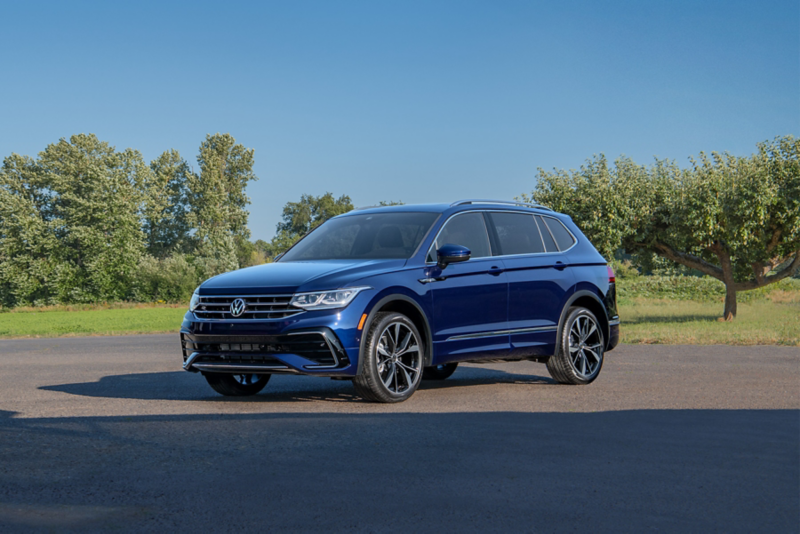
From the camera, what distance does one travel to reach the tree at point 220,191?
8306 cm

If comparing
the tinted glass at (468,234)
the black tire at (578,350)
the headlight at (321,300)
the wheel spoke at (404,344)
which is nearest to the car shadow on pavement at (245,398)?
the black tire at (578,350)

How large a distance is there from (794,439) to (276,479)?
12.9 ft

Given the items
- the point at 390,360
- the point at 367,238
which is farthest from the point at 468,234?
the point at 390,360

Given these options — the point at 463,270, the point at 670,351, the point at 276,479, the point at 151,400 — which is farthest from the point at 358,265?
the point at 670,351

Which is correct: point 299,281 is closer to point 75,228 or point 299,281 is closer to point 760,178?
point 760,178

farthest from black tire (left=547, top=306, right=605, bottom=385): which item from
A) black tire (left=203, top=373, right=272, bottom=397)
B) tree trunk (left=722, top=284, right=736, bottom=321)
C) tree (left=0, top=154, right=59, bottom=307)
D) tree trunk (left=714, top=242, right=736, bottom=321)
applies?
tree (left=0, top=154, right=59, bottom=307)

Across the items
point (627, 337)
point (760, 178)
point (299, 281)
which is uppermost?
point (760, 178)

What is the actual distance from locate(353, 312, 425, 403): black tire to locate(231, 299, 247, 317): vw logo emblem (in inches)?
46.6

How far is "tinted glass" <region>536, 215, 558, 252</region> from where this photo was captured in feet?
33.1

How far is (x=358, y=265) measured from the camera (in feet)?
26.8

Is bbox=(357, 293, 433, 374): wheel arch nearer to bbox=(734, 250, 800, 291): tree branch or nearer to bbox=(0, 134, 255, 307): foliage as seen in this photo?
bbox=(734, 250, 800, 291): tree branch

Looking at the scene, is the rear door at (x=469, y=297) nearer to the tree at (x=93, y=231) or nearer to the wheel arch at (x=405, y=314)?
the wheel arch at (x=405, y=314)

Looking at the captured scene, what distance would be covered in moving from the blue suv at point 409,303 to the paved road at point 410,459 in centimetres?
44

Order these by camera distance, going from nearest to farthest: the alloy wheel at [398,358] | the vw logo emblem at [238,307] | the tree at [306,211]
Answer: the vw logo emblem at [238,307] < the alloy wheel at [398,358] < the tree at [306,211]
